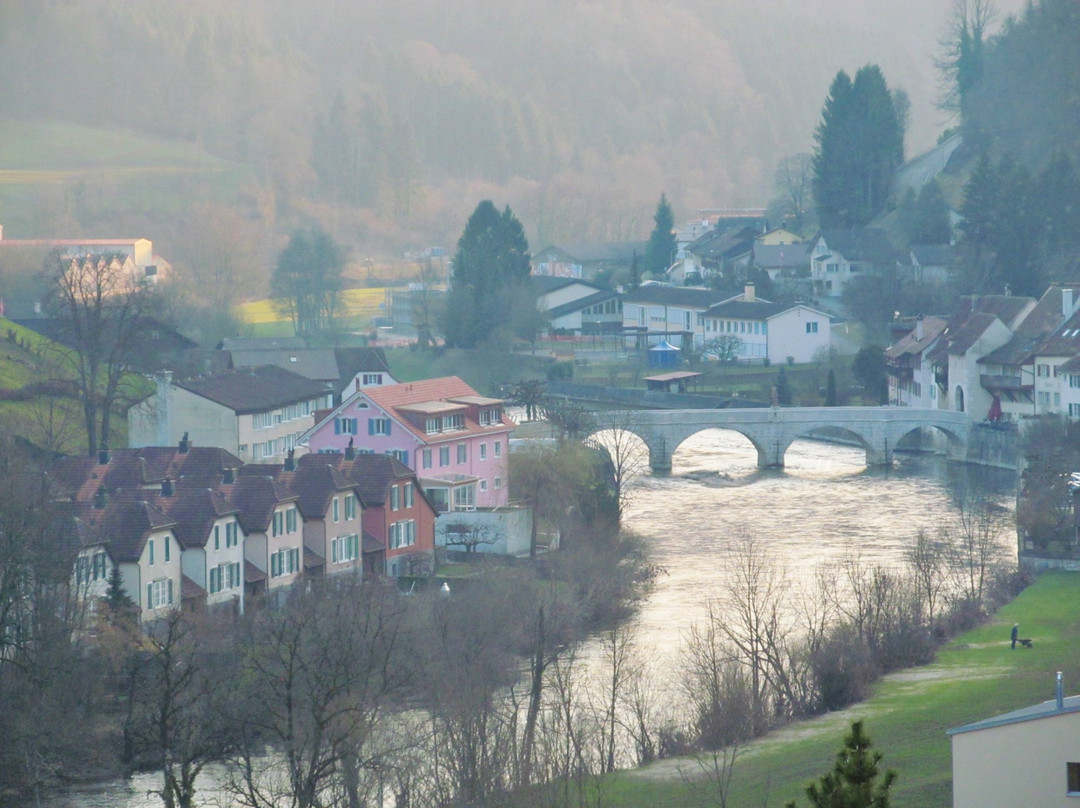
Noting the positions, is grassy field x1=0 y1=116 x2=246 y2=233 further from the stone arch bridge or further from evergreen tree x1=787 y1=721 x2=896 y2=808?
evergreen tree x1=787 y1=721 x2=896 y2=808

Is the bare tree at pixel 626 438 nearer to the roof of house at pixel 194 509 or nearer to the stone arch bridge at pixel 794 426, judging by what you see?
the stone arch bridge at pixel 794 426

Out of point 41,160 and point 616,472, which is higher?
point 41,160

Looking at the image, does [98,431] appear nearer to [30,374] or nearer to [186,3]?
[30,374]

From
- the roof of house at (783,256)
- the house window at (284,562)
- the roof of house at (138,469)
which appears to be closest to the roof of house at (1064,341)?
the roof of house at (138,469)

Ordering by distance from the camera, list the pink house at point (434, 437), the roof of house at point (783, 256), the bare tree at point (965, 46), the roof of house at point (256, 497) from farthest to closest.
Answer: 1. the bare tree at point (965, 46)
2. the roof of house at point (783, 256)
3. the pink house at point (434, 437)
4. the roof of house at point (256, 497)

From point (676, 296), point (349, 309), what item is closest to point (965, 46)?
point (676, 296)

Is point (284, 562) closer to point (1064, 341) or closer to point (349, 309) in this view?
point (1064, 341)

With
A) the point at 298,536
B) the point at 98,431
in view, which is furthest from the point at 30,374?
the point at 298,536
